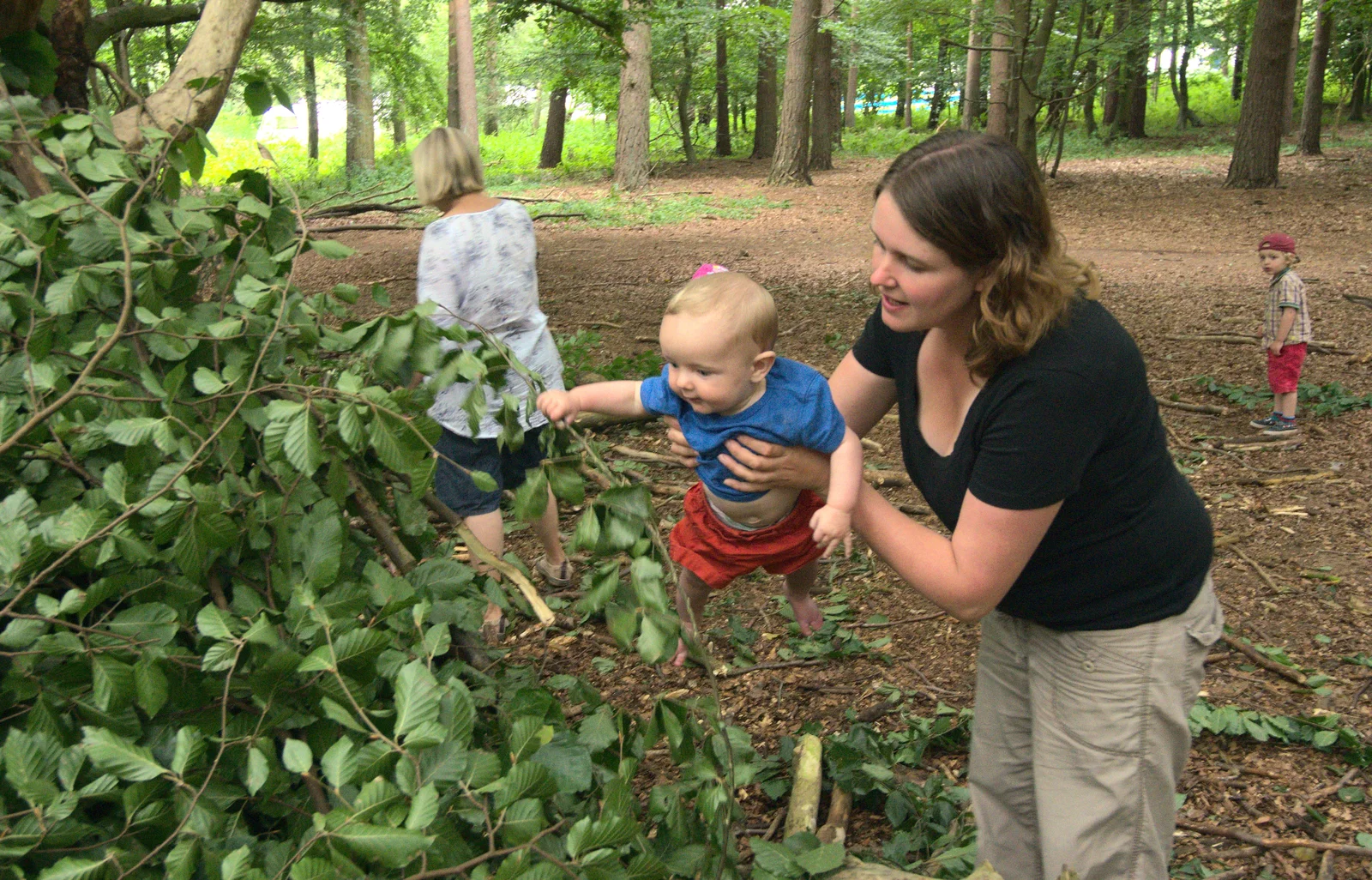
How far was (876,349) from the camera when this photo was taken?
94.4 inches

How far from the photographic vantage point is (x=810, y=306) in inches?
360

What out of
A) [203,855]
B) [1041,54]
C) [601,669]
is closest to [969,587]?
[203,855]

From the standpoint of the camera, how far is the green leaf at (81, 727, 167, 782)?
1353 mm

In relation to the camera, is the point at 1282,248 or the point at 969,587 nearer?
the point at 969,587

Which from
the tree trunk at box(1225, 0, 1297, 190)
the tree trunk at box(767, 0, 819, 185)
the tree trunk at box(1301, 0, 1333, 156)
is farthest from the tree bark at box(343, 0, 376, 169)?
the tree trunk at box(1301, 0, 1333, 156)

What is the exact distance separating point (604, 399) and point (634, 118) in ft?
56.0

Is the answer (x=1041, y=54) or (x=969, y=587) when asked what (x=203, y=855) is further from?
(x=1041, y=54)

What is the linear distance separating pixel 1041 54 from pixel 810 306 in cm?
616

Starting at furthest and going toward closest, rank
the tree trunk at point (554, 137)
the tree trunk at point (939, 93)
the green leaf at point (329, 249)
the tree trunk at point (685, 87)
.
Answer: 1. the tree trunk at point (939, 93)
2. the tree trunk at point (554, 137)
3. the tree trunk at point (685, 87)
4. the green leaf at point (329, 249)

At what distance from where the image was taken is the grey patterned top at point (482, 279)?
374 cm

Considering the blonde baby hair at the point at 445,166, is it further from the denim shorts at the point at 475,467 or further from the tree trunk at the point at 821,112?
the tree trunk at the point at 821,112

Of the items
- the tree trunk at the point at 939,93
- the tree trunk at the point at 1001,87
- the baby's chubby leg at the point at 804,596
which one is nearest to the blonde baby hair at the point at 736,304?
the baby's chubby leg at the point at 804,596

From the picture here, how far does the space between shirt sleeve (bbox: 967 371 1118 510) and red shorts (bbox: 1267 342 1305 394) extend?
4.76 metres

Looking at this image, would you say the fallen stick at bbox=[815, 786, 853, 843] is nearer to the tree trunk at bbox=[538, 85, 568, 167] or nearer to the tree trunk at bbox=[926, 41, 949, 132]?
the tree trunk at bbox=[538, 85, 568, 167]
